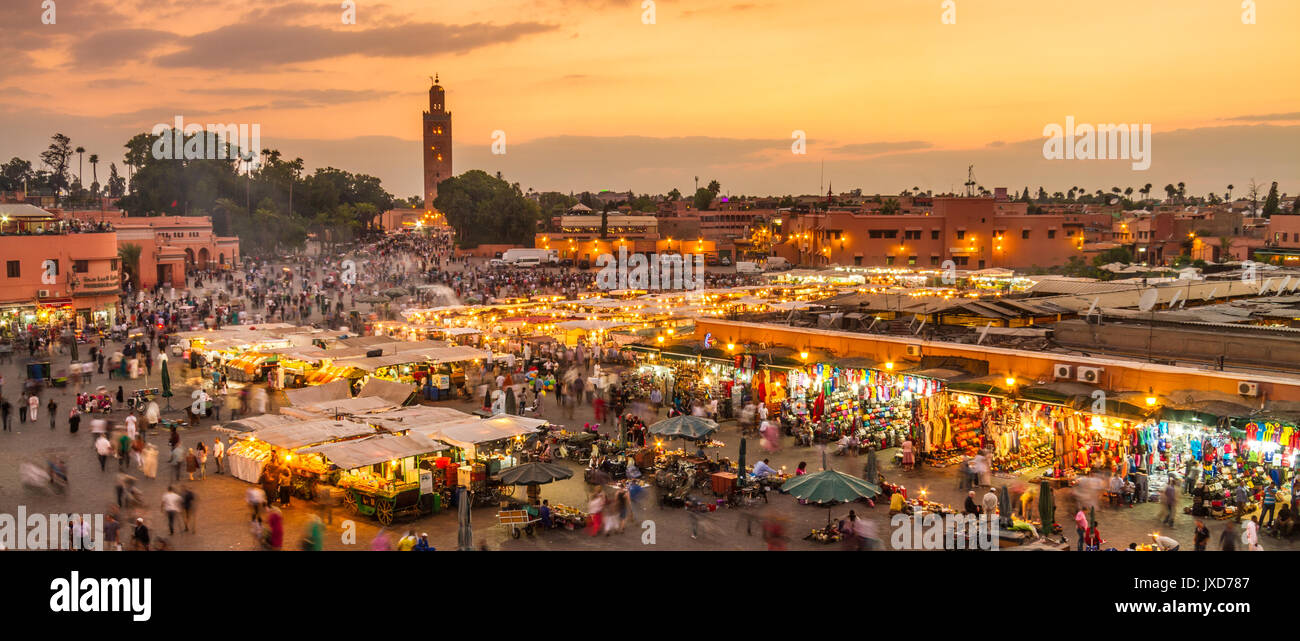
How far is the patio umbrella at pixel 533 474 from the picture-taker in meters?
13.3

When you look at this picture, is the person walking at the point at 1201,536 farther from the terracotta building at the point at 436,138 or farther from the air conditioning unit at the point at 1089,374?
the terracotta building at the point at 436,138

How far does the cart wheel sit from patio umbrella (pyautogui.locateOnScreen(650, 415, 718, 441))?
16.1 feet

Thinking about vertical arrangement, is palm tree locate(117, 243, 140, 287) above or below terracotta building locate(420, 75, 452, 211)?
below

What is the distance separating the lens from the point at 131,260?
2015 inches

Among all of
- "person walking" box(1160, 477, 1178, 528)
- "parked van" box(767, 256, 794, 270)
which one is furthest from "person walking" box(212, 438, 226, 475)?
"parked van" box(767, 256, 794, 270)

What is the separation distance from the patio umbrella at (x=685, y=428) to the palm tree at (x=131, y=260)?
1759 inches

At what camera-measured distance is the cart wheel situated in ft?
42.7

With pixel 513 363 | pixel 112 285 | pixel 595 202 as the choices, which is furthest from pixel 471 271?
pixel 595 202

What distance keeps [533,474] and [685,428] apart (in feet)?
11.9

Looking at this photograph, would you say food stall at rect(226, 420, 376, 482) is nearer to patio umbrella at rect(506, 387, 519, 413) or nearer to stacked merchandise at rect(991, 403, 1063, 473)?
patio umbrella at rect(506, 387, 519, 413)

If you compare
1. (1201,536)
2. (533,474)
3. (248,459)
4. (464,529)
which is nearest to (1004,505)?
(1201,536)
